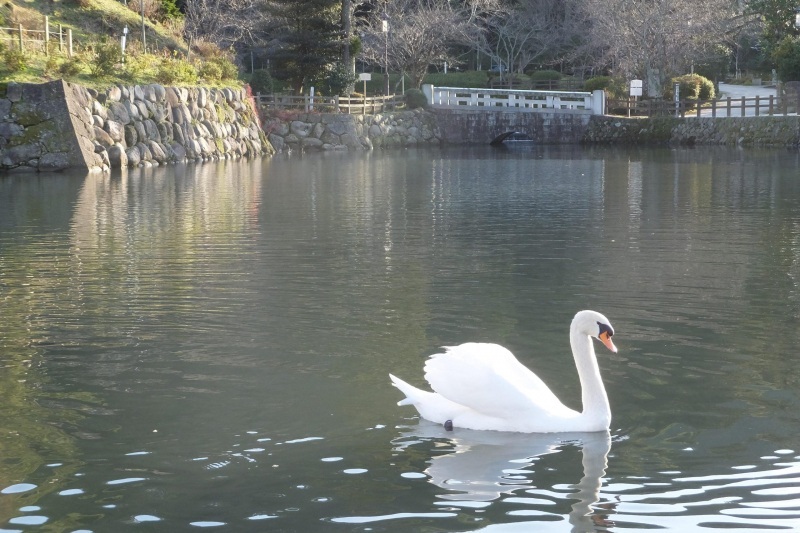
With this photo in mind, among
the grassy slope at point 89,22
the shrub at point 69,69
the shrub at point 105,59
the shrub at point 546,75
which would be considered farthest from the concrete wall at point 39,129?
the shrub at point 546,75

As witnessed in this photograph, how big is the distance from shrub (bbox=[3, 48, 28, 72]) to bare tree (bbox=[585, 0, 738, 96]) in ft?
93.4

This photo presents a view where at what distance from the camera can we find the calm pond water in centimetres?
658

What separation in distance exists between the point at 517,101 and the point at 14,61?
26453mm

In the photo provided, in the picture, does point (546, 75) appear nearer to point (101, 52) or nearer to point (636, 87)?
point (636, 87)

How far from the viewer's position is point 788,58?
4803 centimetres

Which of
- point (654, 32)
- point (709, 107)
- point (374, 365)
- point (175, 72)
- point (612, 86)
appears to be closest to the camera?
point (374, 365)

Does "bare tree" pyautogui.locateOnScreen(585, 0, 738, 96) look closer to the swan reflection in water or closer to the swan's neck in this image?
the swan's neck

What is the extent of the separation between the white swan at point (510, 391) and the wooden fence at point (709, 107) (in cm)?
4148

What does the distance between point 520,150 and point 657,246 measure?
31.2m

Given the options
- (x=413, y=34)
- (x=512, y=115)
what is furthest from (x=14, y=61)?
(x=512, y=115)

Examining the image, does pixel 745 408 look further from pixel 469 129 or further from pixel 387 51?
pixel 387 51

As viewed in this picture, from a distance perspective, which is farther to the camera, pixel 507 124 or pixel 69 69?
pixel 507 124

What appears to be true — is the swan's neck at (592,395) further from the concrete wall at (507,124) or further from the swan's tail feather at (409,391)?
the concrete wall at (507,124)

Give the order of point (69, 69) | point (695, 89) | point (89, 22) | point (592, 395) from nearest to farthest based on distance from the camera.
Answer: point (592, 395) < point (69, 69) < point (89, 22) < point (695, 89)
